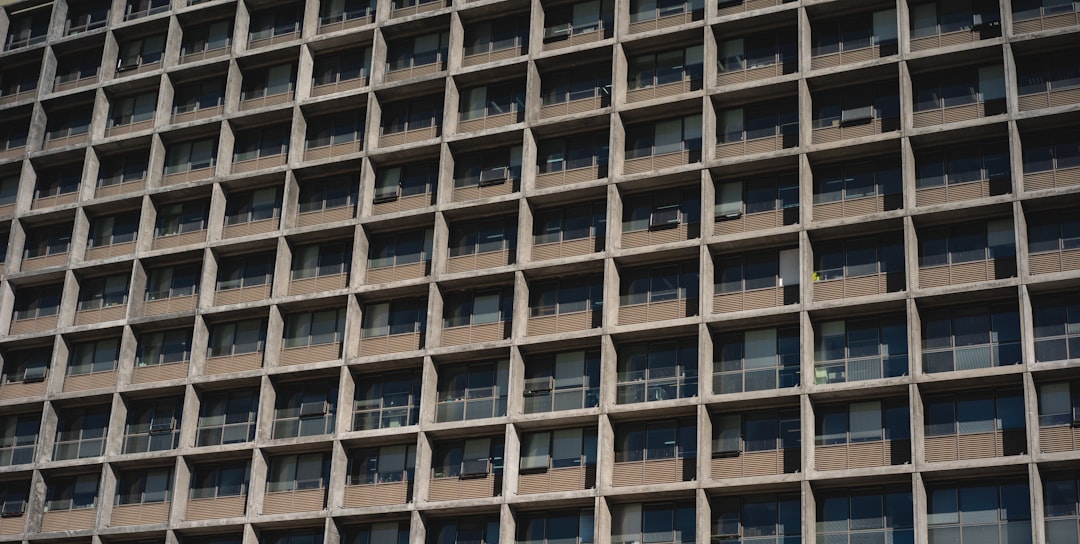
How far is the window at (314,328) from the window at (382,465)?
5497mm

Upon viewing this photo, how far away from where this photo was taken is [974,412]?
56.2 m

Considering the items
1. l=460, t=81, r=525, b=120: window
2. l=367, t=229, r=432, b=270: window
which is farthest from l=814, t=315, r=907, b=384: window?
l=367, t=229, r=432, b=270: window

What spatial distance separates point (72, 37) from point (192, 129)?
9809 millimetres

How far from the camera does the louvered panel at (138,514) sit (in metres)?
66.8

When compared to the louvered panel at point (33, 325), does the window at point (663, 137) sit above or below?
above

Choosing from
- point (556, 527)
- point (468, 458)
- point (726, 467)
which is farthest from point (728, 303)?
point (468, 458)

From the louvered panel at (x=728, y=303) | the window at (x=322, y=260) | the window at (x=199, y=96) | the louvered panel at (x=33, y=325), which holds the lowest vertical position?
the louvered panel at (x=728, y=303)

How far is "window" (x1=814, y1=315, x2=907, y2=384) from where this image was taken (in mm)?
57875

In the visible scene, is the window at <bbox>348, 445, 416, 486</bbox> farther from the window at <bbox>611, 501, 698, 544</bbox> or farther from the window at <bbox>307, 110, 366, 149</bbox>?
the window at <bbox>307, 110, 366, 149</bbox>

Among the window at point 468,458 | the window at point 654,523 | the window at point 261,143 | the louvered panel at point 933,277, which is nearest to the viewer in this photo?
the louvered panel at point 933,277

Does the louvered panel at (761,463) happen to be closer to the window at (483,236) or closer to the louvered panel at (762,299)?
the louvered panel at (762,299)

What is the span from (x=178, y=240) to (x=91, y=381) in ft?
24.2

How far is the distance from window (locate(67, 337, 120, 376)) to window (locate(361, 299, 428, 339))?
1239cm

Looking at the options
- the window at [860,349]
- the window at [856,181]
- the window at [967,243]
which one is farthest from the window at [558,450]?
the window at [967,243]
